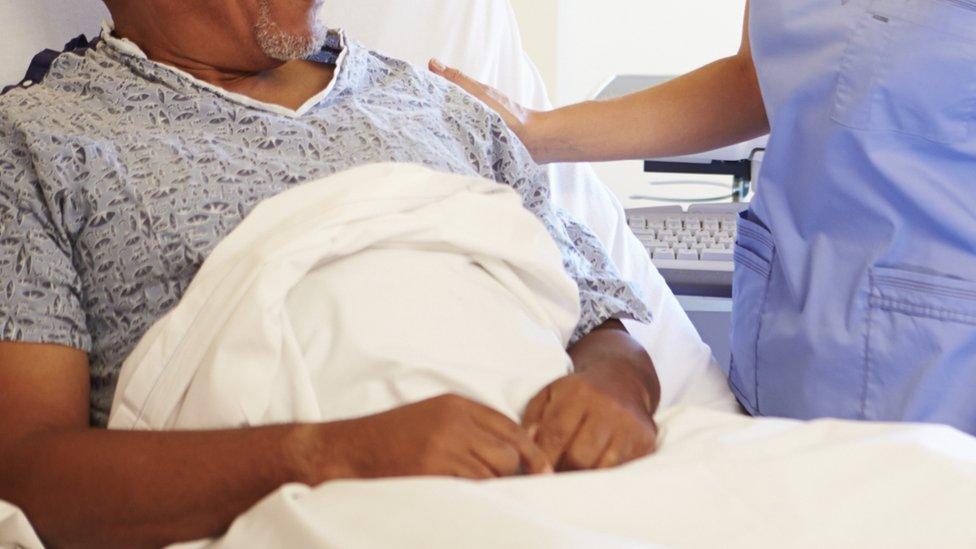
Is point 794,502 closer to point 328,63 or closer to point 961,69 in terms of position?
point 961,69

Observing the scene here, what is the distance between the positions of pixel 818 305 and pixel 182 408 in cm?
72

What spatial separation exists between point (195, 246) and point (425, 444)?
364 mm

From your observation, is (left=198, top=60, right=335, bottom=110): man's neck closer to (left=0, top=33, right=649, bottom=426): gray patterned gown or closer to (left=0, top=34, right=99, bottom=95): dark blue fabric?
(left=0, top=33, right=649, bottom=426): gray patterned gown

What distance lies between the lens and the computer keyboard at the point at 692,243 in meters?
1.91

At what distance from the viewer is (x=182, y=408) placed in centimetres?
112

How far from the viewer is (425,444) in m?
1.00

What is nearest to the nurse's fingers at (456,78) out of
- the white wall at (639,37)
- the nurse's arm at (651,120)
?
the nurse's arm at (651,120)

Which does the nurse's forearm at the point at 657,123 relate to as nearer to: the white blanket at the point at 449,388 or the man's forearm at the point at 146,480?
the white blanket at the point at 449,388

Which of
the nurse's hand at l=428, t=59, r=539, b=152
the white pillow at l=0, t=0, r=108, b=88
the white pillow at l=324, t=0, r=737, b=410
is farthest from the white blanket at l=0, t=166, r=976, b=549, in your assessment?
the white pillow at l=0, t=0, r=108, b=88

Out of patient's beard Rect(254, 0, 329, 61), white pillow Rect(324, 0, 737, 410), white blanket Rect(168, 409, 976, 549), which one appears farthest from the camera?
→ white pillow Rect(324, 0, 737, 410)

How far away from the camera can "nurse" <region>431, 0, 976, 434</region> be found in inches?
51.2

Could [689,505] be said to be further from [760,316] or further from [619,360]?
[760,316]

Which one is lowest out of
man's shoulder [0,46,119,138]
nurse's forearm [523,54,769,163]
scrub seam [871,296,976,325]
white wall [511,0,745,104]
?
white wall [511,0,745,104]

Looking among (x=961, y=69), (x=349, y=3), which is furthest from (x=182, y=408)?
(x=349, y=3)
